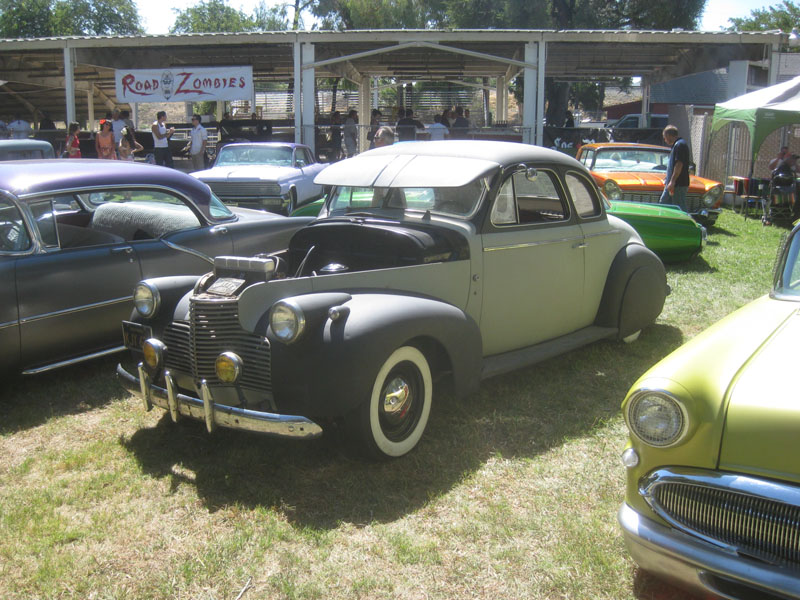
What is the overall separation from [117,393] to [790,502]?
4.22 m

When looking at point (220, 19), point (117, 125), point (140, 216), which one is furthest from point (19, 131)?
point (220, 19)

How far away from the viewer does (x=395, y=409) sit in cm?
389

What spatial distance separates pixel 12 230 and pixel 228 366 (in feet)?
7.59

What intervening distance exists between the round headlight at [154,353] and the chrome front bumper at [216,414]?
5 cm

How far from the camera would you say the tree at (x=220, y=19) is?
5662 centimetres

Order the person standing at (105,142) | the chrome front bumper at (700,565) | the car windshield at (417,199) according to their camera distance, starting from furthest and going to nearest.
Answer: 1. the person standing at (105,142)
2. the car windshield at (417,199)
3. the chrome front bumper at (700,565)

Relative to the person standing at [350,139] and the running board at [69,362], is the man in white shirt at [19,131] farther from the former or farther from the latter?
the running board at [69,362]

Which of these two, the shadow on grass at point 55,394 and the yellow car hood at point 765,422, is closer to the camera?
the yellow car hood at point 765,422

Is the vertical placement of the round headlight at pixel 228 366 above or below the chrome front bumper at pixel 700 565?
above

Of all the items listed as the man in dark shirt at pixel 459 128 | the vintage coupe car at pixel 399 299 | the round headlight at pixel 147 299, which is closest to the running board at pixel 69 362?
the round headlight at pixel 147 299

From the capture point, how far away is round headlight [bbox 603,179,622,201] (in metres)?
11.1

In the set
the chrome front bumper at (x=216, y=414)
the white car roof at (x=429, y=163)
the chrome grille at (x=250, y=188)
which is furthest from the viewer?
the chrome grille at (x=250, y=188)

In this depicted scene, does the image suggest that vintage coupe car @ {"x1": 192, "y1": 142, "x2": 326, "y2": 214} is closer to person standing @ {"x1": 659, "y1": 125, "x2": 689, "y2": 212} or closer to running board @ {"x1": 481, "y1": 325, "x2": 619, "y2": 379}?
person standing @ {"x1": 659, "y1": 125, "x2": 689, "y2": 212}

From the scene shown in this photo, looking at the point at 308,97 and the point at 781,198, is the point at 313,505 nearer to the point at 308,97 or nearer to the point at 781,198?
the point at 781,198
